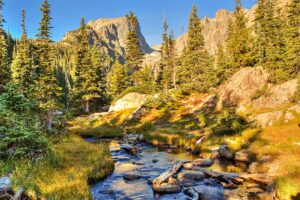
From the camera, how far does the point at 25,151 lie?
14602 mm

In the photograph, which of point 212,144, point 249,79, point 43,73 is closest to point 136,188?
point 212,144

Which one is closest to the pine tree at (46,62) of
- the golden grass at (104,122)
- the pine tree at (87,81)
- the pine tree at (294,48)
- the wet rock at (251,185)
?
the golden grass at (104,122)

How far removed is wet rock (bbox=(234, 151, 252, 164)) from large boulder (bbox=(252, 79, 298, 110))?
14.2 m

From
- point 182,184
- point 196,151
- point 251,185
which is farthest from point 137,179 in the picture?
point 196,151

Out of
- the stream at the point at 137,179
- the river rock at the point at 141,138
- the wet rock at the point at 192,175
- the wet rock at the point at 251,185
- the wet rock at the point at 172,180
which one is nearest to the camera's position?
the stream at the point at 137,179

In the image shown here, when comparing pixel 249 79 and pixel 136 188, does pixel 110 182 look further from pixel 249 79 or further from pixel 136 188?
pixel 249 79

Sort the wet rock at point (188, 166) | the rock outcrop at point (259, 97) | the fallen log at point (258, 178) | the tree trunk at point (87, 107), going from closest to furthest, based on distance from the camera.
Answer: the fallen log at point (258, 178) < the wet rock at point (188, 166) < the rock outcrop at point (259, 97) < the tree trunk at point (87, 107)

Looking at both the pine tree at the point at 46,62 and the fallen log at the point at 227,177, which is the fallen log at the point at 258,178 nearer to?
the fallen log at the point at 227,177

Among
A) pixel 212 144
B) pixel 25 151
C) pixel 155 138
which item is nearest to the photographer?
pixel 25 151

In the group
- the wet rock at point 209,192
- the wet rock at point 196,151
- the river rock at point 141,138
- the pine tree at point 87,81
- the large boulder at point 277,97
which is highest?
the pine tree at point 87,81

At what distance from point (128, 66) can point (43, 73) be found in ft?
108

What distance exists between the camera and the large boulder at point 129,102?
53.8m

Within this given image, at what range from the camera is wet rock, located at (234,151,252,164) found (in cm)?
1983

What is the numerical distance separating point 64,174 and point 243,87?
34155 millimetres
